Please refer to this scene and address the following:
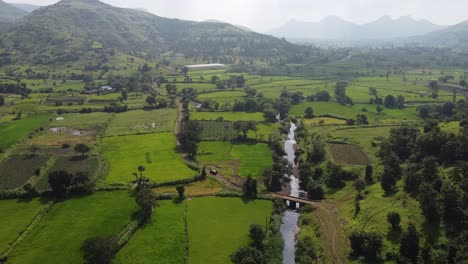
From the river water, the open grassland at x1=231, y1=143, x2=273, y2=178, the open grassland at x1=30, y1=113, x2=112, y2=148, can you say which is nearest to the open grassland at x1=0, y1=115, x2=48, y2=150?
the open grassland at x1=30, y1=113, x2=112, y2=148

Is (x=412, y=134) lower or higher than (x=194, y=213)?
higher

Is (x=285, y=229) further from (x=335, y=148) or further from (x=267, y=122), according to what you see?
(x=267, y=122)

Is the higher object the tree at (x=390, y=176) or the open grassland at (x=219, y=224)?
the tree at (x=390, y=176)

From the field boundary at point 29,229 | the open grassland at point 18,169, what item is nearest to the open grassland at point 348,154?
the field boundary at point 29,229

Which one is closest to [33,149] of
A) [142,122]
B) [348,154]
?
[142,122]

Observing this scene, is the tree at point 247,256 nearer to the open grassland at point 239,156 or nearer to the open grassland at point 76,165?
the open grassland at point 239,156

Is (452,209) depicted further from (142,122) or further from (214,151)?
(142,122)

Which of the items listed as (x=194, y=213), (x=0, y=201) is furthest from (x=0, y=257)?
(x=194, y=213)
